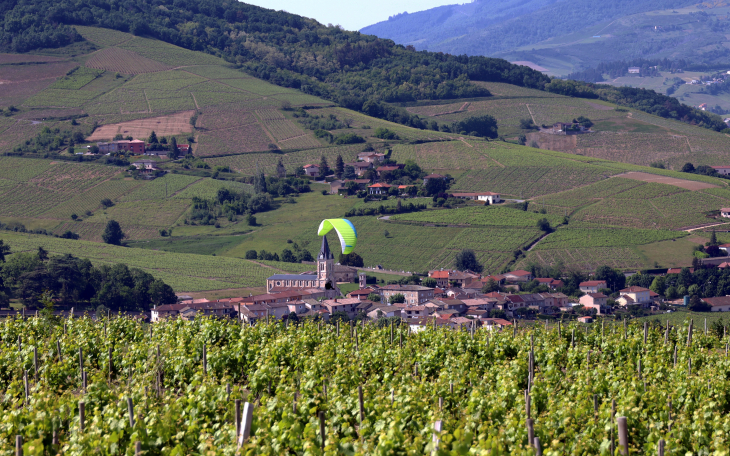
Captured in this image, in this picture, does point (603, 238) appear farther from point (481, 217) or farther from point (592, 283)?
point (481, 217)

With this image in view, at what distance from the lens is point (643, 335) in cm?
2017

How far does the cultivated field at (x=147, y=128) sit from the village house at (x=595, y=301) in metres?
67.2

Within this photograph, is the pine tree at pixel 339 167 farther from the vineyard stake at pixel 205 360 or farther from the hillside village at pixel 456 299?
the vineyard stake at pixel 205 360

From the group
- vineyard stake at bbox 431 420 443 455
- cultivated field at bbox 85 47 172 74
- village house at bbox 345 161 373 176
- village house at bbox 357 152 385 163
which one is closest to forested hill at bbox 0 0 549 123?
cultivated field at bbox 85 47 172 74

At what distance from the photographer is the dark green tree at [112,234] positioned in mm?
79875

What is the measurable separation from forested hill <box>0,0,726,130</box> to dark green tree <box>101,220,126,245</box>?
2502 inches

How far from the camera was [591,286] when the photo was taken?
6700 centimetres

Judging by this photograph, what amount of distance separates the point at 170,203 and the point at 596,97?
317 feet

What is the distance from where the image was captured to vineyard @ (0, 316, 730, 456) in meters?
10.1

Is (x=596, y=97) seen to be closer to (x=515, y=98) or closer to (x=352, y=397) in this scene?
(x=515, y=98)

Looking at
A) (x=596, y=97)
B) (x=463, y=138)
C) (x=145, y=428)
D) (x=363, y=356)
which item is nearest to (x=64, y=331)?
(x=363, y=356)

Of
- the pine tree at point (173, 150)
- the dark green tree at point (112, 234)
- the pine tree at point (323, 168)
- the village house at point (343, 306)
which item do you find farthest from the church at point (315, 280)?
the pine tree at point (173, 150)

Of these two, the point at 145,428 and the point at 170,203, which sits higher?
the point at 145,428

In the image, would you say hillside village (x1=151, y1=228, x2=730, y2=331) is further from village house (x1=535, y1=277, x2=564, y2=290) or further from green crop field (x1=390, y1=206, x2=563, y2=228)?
green crop field (x1=390, y1=206, x2=563, y2=228)
